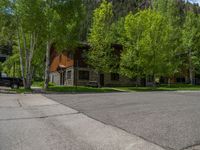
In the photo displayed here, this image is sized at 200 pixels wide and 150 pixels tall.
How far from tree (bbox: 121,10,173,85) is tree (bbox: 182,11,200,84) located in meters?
13.0

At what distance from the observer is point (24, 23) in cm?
3070

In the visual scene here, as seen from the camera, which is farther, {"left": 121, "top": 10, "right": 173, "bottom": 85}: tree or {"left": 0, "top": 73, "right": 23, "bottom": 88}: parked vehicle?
{"left": 121, "top": 10, "right": 173, "bottom": 85}: tree

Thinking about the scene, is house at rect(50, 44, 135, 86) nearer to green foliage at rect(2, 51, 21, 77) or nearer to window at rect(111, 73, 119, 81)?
window at rect(111, 73, 119, 81)

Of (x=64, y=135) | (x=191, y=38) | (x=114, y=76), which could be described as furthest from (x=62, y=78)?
(x=64, y=135)

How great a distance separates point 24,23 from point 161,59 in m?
18.5

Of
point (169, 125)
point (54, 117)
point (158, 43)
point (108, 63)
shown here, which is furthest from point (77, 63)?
point (169, 125)

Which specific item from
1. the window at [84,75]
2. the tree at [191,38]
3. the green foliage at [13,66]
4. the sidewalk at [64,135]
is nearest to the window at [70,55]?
the window at [84,75]

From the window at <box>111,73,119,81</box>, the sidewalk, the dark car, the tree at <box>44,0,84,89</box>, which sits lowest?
the sidewalk

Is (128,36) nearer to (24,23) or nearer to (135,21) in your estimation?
(135,21)

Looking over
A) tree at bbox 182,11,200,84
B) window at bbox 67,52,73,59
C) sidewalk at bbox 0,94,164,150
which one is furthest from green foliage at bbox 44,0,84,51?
tree at bbox 182,11,200,84

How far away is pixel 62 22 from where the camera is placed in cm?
3294

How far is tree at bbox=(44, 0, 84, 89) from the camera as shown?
3080 cm

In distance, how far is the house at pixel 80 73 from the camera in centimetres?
4453

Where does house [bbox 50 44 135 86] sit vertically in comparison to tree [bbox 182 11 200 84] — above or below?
below
